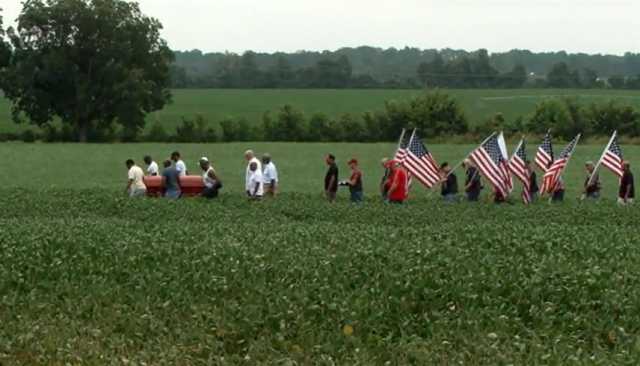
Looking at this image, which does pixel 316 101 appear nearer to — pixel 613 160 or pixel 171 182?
pixel 613 160

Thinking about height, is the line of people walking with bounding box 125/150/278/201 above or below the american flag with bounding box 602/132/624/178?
below

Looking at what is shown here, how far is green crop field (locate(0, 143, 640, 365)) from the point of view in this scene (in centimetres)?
1148

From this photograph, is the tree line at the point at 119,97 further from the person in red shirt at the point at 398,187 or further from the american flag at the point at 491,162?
the person in red shirt at the point at 398,187

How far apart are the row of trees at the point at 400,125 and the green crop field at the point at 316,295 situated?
59035 millimetres

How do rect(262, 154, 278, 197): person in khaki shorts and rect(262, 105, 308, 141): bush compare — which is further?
rect(262, 105, 308, 141): bush

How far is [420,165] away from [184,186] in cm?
628

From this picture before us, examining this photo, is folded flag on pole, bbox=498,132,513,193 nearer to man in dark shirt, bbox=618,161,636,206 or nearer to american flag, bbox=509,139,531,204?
american flag, bbox=509,139,531,204

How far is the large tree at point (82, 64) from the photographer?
82.5m

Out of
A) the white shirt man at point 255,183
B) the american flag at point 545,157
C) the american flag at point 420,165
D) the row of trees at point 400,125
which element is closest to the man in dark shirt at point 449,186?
the american flag at point 420,165

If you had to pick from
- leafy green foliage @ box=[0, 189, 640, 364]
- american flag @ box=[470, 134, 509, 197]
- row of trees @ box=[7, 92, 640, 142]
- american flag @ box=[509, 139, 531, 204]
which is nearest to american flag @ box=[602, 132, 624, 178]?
american flag @ box=[509, 139, 531, 204]

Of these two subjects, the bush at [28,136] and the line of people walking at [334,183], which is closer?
the line of people walking at [334,183]

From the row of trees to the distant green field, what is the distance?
9.15 m

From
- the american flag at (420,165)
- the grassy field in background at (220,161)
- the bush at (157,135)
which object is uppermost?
the american flag at (420,165)

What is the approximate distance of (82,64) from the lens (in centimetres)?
8425
